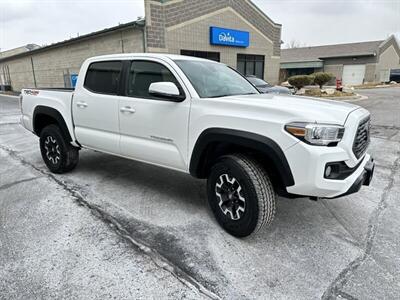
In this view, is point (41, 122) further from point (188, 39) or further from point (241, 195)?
point (188, 39)

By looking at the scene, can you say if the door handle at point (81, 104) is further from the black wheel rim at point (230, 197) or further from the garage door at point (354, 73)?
the garage door at point (354, 73)

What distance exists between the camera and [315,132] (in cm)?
255

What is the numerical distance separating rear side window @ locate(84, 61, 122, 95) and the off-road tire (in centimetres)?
103

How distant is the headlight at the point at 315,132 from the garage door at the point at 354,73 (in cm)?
4567

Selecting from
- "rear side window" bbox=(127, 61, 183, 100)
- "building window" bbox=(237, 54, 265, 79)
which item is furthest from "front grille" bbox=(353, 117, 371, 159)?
"building window" bbox=(237, 54, 265, 79)

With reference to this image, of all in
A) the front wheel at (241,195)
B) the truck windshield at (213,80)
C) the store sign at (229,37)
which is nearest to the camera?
the front wheel at (241,195)

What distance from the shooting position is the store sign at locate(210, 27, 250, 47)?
18.2m

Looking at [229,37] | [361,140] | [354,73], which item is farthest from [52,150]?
[354,73]

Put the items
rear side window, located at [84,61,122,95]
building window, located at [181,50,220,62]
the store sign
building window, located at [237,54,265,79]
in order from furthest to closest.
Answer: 1. building window, located at [237,54,265,79]
2. the store sign
3. building window, located at [181,50,220,62]
4. rear side window, located at [84,61,122,95]

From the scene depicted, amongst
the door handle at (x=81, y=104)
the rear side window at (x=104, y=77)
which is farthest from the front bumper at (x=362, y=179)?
the door handle at (x=81, y=104)

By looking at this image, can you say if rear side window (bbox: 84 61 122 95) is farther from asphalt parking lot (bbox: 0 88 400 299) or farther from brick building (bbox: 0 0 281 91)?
brick building (bbox: 0 0 281 91)

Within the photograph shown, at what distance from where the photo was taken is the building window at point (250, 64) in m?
21.0

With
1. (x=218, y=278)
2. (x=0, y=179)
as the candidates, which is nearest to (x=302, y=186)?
(x=218, y=278)

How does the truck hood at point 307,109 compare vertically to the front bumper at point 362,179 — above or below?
above
